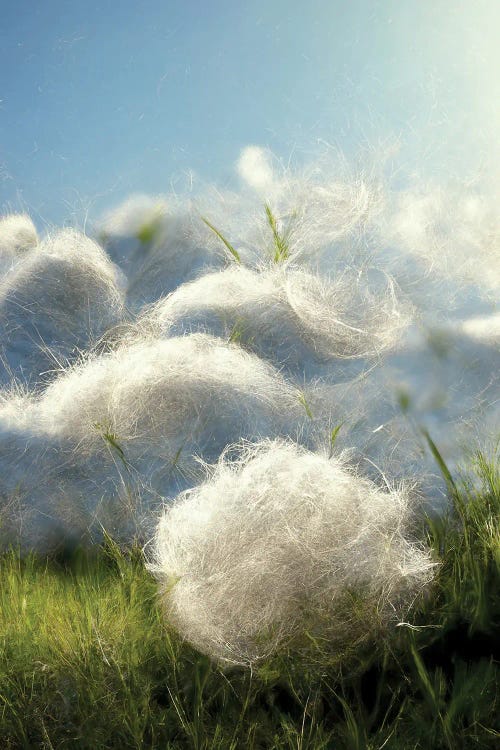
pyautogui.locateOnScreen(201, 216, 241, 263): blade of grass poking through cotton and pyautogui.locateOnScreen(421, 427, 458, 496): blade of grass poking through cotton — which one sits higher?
pyautogui.locateOnScreen(201, 216, 241, 263): blade of grass poking through cotton

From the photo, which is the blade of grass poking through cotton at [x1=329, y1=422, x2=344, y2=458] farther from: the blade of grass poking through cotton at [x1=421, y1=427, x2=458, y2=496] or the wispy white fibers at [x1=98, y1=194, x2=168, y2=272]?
the wispy white fibers at [x1=98, y1=194, x2=168, y2=272]

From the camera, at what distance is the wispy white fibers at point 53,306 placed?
297 cm

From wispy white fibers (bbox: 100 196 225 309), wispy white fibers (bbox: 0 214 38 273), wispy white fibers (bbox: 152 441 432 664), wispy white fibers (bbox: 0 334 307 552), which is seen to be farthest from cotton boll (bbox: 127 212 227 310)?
wispy white fibers (bbox: 152 441 432 664)

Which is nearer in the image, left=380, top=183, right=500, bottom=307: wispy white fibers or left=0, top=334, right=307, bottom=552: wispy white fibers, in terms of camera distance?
left=0, top=334, right=307, bottom=552: wispy white fibers

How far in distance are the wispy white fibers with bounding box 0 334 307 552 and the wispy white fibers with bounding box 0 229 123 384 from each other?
25.2 inches

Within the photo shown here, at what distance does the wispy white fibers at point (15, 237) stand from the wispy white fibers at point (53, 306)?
1.53 ft

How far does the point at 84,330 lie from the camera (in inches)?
119

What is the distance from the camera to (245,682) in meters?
1.49

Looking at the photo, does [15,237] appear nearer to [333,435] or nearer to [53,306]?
[53,306]

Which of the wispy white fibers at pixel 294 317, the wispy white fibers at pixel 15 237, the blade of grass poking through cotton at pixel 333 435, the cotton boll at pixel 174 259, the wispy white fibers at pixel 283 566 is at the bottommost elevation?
the wispy white fibers at pixel 283 566

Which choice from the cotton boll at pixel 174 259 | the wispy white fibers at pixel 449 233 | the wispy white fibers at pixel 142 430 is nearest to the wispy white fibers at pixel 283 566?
the wispy white fibers at pixel 142 430

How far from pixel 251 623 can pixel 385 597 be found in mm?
295

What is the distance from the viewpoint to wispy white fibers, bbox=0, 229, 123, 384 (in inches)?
117

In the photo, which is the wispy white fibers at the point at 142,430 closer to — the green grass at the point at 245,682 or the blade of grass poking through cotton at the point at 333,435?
the blade of grass poking through cotton at the point at 333,435
